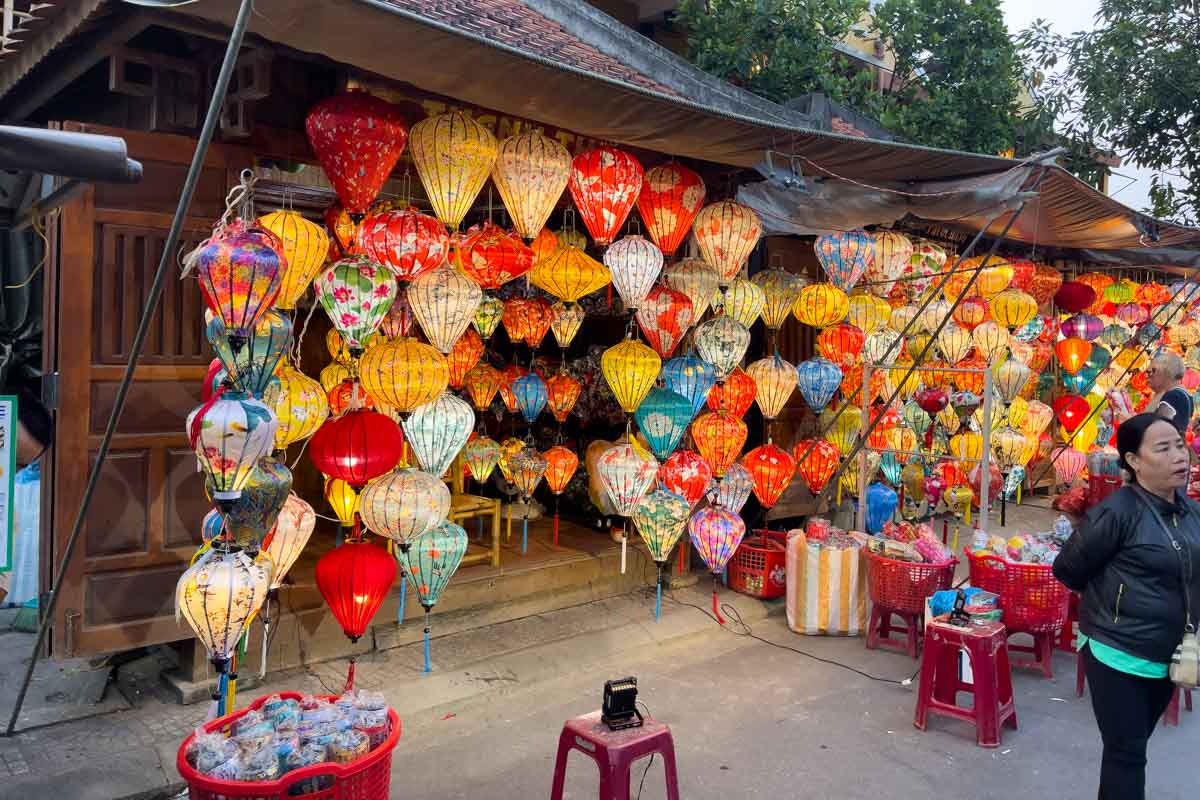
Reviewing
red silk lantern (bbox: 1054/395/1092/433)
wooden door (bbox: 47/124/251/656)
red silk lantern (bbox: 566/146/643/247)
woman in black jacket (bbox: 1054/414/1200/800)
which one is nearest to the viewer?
woman in black jacket (bbox: 1054/414/1200/800)

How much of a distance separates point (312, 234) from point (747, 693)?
3910 mm

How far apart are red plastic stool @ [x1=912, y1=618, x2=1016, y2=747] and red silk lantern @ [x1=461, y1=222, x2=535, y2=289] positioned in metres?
3.25

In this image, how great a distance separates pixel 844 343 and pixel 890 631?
238 cm

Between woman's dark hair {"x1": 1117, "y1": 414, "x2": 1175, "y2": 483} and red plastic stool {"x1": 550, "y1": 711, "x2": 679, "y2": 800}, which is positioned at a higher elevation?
woman's dark hair {"x1": 1117, "y1": 414, "x2": 1175, "y2": 483}

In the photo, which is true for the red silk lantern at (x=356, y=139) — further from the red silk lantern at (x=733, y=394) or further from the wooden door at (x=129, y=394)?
the red silk lantern at (x=733, y=394)

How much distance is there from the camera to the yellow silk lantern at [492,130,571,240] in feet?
15.2

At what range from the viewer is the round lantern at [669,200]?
211 inches

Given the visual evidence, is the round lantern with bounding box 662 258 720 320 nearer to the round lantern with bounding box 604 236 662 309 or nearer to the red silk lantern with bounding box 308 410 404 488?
the round lantern with bounding box 604 236 662 309

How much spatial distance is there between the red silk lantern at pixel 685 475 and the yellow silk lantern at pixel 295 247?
2792 mm

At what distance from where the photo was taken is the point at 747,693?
5.59m

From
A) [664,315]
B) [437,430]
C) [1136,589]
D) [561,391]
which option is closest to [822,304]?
[664,315]

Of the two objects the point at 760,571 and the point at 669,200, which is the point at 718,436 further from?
the point at 760,571

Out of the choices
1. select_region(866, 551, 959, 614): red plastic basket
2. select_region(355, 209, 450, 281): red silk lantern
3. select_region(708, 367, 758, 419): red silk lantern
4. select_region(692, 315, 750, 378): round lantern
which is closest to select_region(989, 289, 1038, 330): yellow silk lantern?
select_region(866, 551, 959, 614): red plastic basket

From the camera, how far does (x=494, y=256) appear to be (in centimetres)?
498
